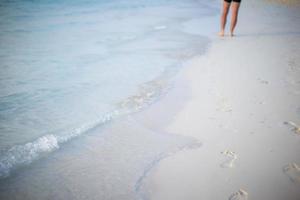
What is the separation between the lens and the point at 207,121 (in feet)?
8.56

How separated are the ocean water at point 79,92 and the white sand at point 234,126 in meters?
0.21

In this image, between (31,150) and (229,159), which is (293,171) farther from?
(31,150)

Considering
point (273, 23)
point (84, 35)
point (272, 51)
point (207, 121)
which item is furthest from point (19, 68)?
point (273, 23)

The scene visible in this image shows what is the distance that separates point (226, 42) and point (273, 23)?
98.6 inches

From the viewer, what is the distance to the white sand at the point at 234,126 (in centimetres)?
182

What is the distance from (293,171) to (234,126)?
698 millimetres

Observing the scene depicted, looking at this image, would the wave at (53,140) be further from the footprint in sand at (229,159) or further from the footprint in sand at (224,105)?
the footprint in sand at (229,159)

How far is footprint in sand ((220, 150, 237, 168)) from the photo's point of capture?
78.7 inches

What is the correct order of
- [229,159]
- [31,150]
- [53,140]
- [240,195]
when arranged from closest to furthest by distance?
1. [240,195]
2. [229,159]
3. [31,150]
4. [53,140]

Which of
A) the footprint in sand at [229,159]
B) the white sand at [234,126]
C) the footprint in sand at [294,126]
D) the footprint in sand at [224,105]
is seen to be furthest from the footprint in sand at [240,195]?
the footprint in sand at [224,105]

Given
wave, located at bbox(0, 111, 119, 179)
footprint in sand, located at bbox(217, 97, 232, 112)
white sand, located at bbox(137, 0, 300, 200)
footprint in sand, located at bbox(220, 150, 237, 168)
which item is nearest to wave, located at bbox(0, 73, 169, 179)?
wave, located at bbox(0, 111, 119, 179)

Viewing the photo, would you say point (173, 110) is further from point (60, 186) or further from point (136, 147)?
point (60, 186)

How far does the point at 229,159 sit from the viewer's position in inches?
81.4

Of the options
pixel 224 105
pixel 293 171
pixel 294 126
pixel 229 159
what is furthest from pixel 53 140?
pixel 294 126
